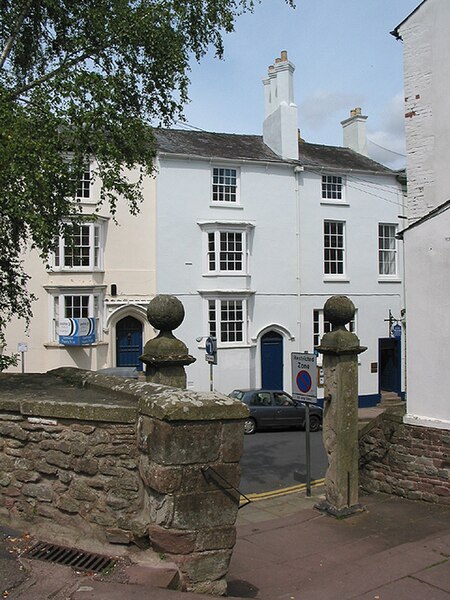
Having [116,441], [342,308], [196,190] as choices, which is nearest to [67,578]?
[116,441]

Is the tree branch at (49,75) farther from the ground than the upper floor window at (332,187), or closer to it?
closer to it

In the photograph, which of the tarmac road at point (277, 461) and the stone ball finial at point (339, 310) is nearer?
the stone ball finial at point (339, 310)

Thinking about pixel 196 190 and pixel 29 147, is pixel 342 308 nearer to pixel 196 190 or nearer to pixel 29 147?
pixel 29 147

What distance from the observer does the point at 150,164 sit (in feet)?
33.2

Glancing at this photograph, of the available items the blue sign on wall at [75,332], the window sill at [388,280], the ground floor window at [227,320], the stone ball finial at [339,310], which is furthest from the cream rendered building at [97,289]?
the stone ball finial at [339,310]

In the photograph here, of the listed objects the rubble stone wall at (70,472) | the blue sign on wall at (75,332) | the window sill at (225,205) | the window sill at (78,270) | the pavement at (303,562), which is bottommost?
the pavement at (303,562)

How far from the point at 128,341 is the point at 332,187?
11.2m

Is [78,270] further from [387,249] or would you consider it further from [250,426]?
[387,249]

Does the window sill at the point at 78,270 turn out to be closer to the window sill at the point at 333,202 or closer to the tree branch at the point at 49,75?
the window sill at the point at 333,202

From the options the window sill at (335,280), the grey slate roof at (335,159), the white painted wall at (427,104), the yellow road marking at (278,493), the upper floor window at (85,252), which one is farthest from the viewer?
the grey slate roof at (335,159)

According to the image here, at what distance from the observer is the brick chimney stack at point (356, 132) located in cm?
3002

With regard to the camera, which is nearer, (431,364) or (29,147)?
(29,147)

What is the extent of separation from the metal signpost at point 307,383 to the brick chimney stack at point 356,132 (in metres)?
21.7

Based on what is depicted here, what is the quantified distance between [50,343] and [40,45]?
1334cm
